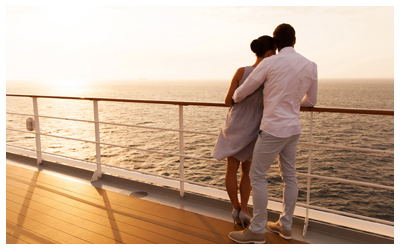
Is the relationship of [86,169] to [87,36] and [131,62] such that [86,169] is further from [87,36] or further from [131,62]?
[131,62]

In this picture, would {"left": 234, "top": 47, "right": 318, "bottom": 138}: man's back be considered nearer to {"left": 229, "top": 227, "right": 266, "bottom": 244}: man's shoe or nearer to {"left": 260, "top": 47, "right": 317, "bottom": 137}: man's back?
{"left": 260, "top": 47, "right": 317, "bottom": 137}: man's back

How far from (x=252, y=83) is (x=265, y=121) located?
22 centimetres

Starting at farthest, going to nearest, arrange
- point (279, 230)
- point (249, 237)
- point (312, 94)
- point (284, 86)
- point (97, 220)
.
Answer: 1. point (97, 220)
2. point (279, 230)
3. point (249, 237)
4. point (312, 94)
5. point (284, 86)

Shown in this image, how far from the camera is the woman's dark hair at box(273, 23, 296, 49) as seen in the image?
157 cm

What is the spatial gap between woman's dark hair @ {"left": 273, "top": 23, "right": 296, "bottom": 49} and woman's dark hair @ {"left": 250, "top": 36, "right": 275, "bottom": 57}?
0.24ft

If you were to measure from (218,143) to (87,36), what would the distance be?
215 feet

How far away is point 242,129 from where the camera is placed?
1803mm

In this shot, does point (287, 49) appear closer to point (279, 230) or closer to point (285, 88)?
point (285, 88)

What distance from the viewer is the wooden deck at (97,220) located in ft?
6.06

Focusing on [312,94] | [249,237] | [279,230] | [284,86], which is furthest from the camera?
[279,230]

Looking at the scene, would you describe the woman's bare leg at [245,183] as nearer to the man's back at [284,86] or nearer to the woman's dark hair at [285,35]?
the man's back at [284,86]

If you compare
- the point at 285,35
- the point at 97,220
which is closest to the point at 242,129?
the point at 285,35

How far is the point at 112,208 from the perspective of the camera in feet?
7.50
